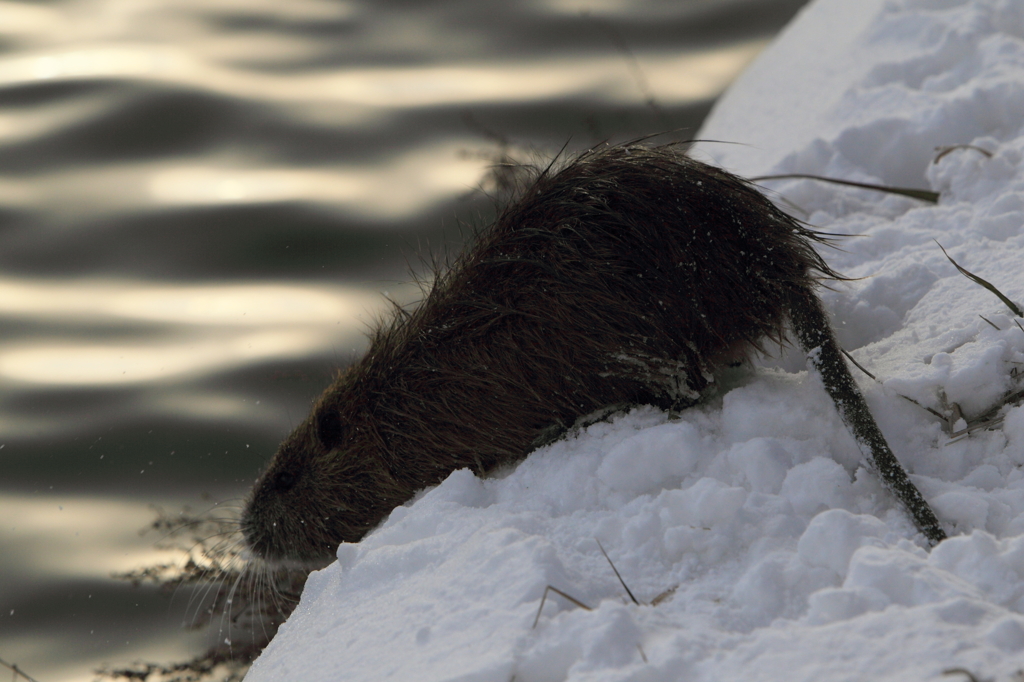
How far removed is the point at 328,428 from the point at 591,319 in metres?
0.87

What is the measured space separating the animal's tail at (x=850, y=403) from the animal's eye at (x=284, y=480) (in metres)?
1.44

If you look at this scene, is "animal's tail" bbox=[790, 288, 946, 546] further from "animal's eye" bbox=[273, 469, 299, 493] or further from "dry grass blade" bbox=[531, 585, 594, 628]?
"animal's eye" bbox=[273, 469, 299, 493]

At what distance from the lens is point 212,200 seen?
437cm

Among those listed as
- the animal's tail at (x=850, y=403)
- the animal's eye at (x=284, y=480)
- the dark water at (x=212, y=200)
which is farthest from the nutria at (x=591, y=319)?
the dark water at (x=212, y=200)

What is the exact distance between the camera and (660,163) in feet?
7.00

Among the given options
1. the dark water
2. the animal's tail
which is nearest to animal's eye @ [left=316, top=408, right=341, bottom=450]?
the dark water

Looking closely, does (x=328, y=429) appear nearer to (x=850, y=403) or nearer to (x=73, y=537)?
(x=73, y=537)

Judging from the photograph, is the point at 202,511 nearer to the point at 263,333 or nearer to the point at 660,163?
the point at 263,333

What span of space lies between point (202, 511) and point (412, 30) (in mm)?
3300

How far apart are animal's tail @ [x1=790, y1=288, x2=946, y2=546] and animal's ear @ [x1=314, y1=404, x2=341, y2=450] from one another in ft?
4.07

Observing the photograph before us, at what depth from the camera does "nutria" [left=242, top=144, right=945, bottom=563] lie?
81.0 inches

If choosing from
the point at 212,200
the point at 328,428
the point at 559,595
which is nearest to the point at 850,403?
the point at 559,595

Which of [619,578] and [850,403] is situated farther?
[850,403]

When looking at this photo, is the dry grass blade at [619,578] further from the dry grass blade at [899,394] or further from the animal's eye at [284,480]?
the animal's eye at [284,480]
